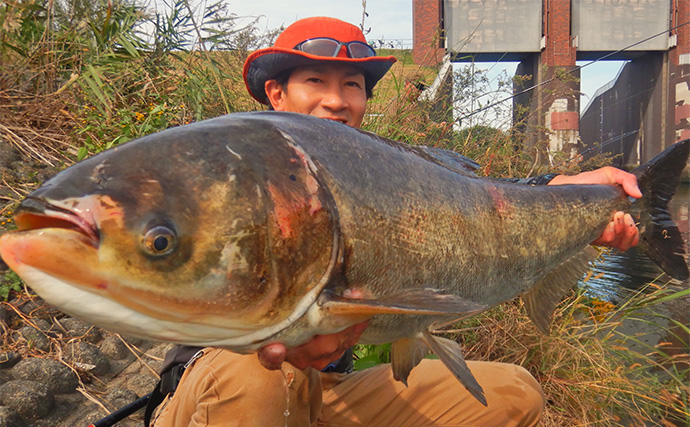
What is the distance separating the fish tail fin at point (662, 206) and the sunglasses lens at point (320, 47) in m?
1.66

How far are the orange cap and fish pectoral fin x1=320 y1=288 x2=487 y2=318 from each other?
162 centimetres

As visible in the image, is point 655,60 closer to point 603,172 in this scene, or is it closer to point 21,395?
point 603,172

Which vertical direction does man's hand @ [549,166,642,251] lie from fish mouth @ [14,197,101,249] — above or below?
below

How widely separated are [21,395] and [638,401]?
3.93 metres

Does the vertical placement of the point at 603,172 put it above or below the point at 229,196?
below

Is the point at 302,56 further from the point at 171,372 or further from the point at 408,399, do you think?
the point at 408,399

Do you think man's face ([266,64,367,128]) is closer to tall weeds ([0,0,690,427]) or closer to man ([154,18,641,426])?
man ([154,18,641,426])

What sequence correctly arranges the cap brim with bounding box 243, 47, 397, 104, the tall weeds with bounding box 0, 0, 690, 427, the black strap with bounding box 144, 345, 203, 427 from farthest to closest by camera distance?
the tall weeds with bounding box 0, 0, 690, 427, the cap brim with bounding box 243, 47, 397, 104, the black strap with bounding box 144, 345, 203, 427

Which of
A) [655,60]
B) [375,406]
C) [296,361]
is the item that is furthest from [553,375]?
[655,60]

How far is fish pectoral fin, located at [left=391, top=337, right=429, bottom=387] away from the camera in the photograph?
183cm

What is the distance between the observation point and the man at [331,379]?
195 centimetres

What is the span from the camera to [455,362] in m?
1.76

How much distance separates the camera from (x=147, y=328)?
1.08 m

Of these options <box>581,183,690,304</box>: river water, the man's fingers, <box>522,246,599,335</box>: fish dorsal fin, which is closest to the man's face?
<box>522,246,599,335</box>: fish dorsal fin
